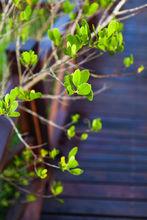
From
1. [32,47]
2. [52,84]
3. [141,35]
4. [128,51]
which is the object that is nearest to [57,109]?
[52,84]

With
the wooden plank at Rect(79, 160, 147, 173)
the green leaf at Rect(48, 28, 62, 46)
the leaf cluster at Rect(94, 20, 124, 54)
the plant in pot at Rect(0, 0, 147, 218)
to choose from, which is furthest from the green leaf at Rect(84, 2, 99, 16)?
the wooden plank at Rect(79, 160, 147, 173)

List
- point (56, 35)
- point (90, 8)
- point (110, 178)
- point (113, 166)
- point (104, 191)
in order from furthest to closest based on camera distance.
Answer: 1. point (113, 166)
2. point (110, 178)
3. point (104, 191)
4. point (90, 8)
5. point (56, 35)

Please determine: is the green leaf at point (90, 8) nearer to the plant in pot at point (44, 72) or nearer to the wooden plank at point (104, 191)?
the plant in pot at point (44, 72)

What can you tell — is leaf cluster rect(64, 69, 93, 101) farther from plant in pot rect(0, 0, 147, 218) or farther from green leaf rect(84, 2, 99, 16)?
green leaf rect(84, 2, 99, 16)

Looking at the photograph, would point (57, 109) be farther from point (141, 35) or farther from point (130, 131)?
point (141, 35)

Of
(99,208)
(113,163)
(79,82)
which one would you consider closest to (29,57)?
(79,82)

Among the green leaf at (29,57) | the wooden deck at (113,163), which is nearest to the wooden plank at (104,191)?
the wooden deck at (113,163)

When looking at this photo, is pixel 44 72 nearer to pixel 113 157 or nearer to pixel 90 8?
pixel 90 8
